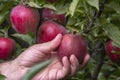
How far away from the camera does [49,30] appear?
1.09 meters

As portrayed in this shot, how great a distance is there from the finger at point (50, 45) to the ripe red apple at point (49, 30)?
3 centimetres

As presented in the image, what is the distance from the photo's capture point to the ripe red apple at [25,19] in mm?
1068

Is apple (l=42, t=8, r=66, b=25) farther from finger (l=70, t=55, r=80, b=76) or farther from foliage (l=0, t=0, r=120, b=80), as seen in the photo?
finger (l=70, t=55, r=80, b=76)

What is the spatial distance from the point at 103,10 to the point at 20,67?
53cm

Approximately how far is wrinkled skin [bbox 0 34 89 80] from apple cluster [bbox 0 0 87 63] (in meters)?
0.02

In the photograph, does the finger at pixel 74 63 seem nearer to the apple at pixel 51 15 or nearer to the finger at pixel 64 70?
the finger at pixel 64 70

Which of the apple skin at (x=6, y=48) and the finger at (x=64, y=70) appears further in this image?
the apple skin at (x=6, y=48)

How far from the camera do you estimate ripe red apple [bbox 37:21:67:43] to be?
1.09 meters

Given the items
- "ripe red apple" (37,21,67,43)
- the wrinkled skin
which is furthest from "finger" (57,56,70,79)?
"ripe red apple" (37,21,67,43)

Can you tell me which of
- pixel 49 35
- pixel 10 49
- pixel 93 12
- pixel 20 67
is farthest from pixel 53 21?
pixel 20 67

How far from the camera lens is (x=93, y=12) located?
1.06 m

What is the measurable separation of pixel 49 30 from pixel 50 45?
9 cm

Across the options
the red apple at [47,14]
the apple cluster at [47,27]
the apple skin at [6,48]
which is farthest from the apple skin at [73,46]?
the apple skin at [6,48]

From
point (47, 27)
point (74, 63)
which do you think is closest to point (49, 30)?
point (47, 27)
